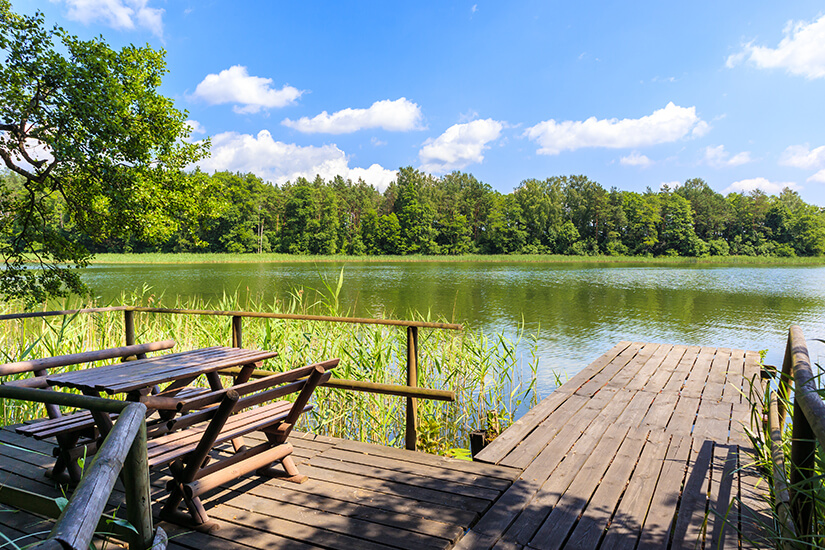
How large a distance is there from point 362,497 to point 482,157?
88310 mm

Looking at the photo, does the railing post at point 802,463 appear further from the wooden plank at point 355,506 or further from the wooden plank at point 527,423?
the wooden plank at point 527,423

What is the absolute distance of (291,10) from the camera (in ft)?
137

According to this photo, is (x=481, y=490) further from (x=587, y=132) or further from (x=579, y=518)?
(x=587, y=132)

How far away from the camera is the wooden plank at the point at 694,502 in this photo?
2270 millimetres

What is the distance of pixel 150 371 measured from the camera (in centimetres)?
283

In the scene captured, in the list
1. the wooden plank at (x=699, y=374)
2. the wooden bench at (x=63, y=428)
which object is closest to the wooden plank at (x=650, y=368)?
the wooden plank at (x=699, y=374)

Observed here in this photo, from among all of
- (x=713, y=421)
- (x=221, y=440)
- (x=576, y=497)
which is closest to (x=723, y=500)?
(x=576, y=497)

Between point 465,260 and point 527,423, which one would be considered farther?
point 465,260

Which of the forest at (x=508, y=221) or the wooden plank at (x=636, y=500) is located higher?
the forest at (x=508, y=221)

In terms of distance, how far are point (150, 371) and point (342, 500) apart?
136cm

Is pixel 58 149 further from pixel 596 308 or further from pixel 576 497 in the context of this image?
pixel 596 308

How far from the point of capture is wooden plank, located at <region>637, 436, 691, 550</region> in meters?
2.27

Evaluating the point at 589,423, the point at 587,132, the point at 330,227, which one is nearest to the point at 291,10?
the point at 330,227

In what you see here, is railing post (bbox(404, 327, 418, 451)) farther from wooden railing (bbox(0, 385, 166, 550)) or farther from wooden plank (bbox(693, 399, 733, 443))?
wooden railing (bbox(0, 385, 166, 550))
